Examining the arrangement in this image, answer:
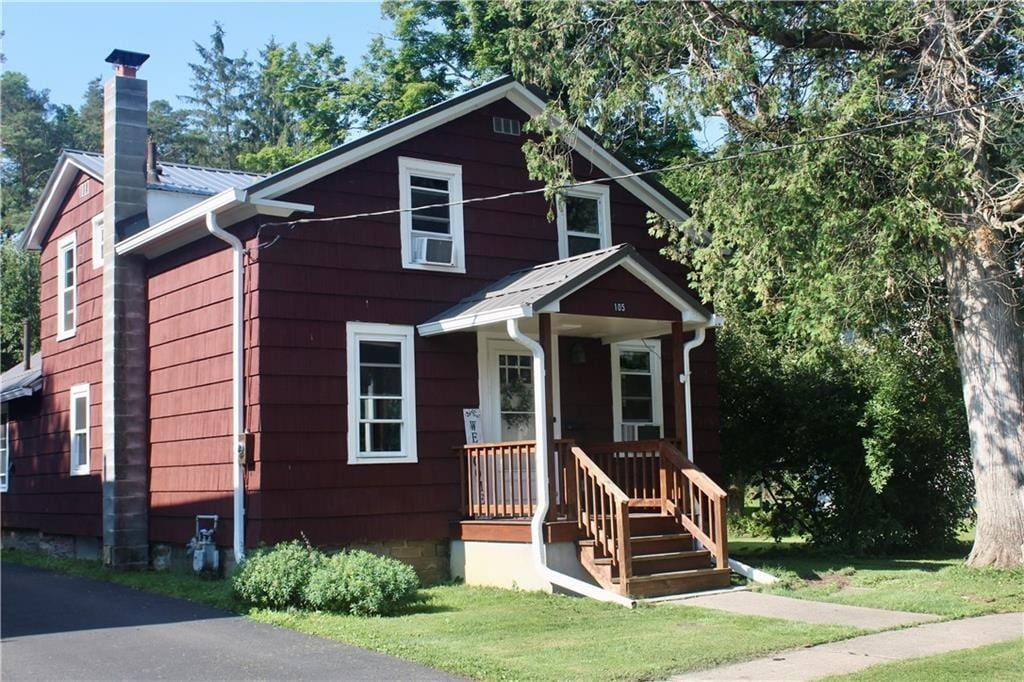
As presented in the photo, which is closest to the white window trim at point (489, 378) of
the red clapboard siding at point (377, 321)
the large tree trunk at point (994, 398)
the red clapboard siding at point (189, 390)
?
the red clapboard siding at point (377, 321)

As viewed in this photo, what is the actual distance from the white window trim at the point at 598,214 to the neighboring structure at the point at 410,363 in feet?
0.20

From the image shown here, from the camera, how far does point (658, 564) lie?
12531 millimetres

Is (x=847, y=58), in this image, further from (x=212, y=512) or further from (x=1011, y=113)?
(x=212, y=512)

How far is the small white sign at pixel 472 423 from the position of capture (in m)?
14.1

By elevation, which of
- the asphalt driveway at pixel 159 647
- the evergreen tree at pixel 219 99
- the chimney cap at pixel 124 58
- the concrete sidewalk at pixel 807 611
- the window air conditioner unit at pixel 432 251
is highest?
the evergreen tree at pixel 219 99

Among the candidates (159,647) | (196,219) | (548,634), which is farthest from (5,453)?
(548,634)

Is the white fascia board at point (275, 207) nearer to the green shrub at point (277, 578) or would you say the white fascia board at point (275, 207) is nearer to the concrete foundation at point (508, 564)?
the green shrub at point (277, 578)

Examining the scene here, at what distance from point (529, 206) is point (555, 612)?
6224 mm

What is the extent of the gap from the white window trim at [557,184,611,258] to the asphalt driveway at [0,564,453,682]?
7.02 m

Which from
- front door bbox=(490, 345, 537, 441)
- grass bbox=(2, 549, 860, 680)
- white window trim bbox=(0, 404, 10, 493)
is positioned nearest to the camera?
grass bbox=(2, 549, 860, 680)

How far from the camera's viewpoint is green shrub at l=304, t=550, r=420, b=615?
34.9ft

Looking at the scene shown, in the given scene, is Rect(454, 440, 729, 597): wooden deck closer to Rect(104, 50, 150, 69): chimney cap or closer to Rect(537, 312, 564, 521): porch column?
Rect(537, 312, 564, 521): porch column

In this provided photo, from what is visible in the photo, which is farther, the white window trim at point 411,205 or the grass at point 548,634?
the white window trim at point 411,205

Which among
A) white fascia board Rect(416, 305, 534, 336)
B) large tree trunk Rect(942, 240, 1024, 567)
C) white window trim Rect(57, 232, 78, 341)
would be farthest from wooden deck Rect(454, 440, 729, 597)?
white window trim Rect(57, 232, 78, 341)
